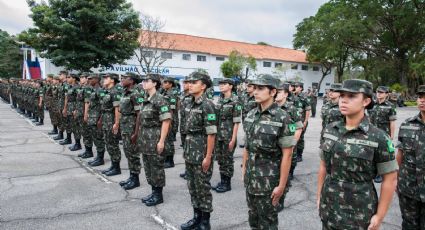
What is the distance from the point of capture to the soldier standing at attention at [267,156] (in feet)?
9.78

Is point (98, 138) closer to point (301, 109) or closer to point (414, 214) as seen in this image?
point (301, 109)

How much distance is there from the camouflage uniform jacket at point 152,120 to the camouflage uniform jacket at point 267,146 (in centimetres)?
198

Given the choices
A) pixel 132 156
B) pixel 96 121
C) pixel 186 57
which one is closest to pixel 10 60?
pixel 186 57

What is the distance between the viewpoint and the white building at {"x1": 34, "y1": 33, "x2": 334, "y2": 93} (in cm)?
3707

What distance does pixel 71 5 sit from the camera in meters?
20.0

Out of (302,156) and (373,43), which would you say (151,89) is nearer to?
(302,156)

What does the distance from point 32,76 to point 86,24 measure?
9184 mm

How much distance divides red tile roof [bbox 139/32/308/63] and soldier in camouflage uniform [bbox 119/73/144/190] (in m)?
30.8

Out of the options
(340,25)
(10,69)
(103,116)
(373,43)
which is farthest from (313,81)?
(103,116)

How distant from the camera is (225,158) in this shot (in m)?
5.89

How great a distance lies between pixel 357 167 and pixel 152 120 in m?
3.32

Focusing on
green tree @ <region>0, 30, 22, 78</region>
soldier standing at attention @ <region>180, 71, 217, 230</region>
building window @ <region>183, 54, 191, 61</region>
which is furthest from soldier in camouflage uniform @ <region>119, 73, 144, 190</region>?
green tree @ <region>0, 30, 22, 78</region>

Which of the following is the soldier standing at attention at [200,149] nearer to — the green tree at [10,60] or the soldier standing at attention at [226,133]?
the soldier standing at attention at [226,133]

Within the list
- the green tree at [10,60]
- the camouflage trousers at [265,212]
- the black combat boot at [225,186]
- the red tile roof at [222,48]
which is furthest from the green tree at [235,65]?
the camouflage trousers at [265,212]
